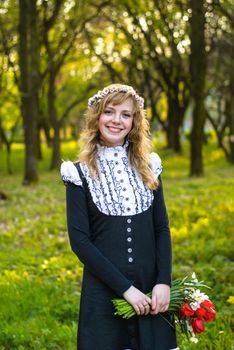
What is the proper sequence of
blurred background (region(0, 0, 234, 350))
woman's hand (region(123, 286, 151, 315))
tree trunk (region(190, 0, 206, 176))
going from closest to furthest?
woman's hand (region(123, 286, 151, 315)) → blurred background (region(0, 0, 234, 350)) → tree trunk (region(190, 0, 206, 176))

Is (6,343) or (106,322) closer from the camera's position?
(106,322)

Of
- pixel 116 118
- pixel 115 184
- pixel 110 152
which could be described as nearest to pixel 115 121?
pixel 116 118

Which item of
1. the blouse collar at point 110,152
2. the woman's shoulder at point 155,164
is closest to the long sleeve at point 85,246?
the blouse collar at point 110,152

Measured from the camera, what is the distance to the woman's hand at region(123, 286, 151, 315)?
2.91 meters

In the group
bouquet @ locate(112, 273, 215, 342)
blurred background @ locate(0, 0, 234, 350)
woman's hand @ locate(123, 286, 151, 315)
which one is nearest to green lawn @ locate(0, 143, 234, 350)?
Result: blurred background @ locate(0, 0, 234, 350)

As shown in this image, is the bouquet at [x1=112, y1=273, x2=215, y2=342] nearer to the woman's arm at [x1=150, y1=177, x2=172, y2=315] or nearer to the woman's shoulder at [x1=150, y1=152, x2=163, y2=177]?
the woman's arm at [x1=150, y1=177, x2=172, y2=315]

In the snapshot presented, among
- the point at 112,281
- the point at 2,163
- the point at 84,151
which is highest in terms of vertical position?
the point at 84,151

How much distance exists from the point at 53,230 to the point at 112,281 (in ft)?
22.9

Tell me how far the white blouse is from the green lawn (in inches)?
72.2

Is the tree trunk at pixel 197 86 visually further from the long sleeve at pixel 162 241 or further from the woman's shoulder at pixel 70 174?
the woman's shoulder at pixel 70 174

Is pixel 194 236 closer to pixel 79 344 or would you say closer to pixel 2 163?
pixel 79 344

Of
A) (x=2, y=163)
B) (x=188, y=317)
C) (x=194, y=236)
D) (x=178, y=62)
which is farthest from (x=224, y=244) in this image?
(x=2, y=163)

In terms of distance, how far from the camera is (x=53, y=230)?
981 cm

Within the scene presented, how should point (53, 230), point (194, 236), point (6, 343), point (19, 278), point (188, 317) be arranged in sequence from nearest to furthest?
1. point (188, 317)
2. point (6, 343)
3. point (19, 278)
4. point (194, 236)
5. point (53, 230)
